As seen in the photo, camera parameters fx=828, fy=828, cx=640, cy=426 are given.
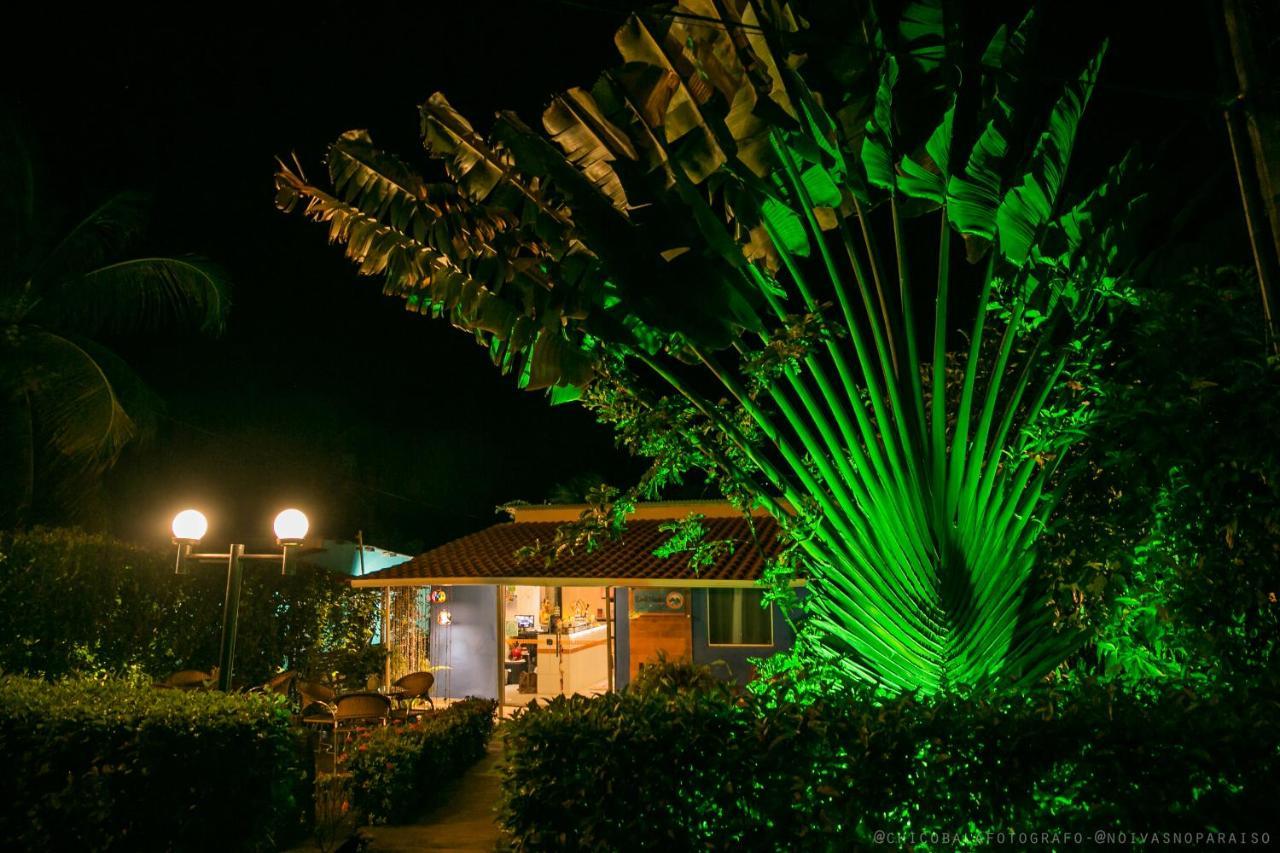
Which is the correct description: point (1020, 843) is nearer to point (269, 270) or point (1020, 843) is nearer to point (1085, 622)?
point (1085, 622)

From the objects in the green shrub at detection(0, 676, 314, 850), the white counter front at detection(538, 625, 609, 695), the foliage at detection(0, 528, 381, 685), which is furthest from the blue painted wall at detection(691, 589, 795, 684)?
the green shrub at detection(0, 676, 314, 850)

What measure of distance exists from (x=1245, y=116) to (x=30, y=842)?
8584 mm

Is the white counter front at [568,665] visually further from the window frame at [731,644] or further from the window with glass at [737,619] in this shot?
the window with glass at [737,619]

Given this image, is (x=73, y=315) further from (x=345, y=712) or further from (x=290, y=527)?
(x=345, y=712)

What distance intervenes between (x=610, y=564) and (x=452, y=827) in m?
5.74

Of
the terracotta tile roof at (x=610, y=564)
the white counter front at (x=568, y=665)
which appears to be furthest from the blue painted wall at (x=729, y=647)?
the white counter front at (x=568, y=665)

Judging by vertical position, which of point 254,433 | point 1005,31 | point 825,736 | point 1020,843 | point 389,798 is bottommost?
point 389,798

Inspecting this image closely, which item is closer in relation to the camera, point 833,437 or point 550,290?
point 833,437

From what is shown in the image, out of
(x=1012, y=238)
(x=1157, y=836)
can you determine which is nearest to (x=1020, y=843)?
(x=1157, y=836)

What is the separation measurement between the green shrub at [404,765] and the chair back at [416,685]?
1962 mm

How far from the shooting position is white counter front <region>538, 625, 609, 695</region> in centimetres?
1530

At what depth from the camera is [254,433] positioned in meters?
24.4

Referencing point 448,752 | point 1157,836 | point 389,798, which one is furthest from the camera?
point 448,752

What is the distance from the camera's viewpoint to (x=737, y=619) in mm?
13344
